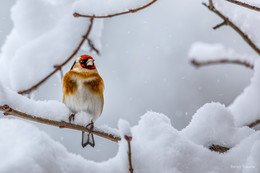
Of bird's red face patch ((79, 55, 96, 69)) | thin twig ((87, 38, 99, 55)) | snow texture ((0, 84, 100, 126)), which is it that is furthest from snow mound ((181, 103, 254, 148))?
bird's red face patch ((79, 55, 96, 69))

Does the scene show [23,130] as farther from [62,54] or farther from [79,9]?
[62,54]

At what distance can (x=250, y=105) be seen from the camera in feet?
6.39

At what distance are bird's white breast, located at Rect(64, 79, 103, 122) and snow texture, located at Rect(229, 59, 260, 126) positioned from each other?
97cm

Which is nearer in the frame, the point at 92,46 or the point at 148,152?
the point at 148,152

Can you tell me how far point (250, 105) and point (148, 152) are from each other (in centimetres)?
83

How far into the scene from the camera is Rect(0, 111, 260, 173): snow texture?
1247mm

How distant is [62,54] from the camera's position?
2.43 metres

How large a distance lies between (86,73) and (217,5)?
1.15 metres

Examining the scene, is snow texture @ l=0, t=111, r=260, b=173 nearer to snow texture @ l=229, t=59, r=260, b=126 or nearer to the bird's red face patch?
snow texture @ l=229, t=59, r=260, b=126

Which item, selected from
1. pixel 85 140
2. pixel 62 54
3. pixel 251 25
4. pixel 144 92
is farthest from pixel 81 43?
pixel 144 92

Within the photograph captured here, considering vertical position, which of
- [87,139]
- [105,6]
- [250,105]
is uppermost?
[105,6]

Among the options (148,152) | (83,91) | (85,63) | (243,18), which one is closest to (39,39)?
(85,63)

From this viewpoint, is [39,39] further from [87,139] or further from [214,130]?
[214,130]

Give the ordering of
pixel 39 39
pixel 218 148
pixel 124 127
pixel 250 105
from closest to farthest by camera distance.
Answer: pixel 124 127
pixel 218 148
pixel 250 105
pixel 39 39
